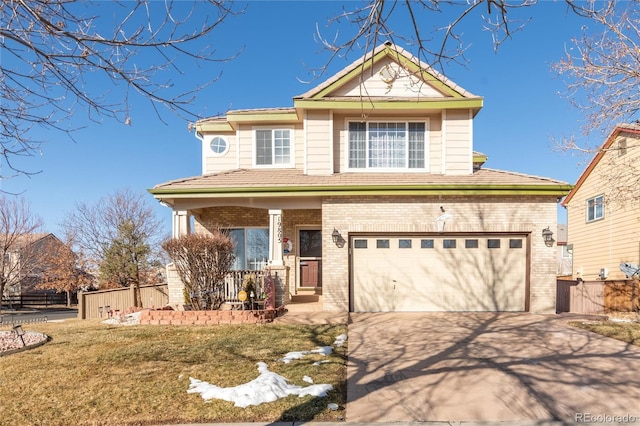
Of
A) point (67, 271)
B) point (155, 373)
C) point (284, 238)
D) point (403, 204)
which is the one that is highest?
point (403, 204)

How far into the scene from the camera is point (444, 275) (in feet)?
32.4

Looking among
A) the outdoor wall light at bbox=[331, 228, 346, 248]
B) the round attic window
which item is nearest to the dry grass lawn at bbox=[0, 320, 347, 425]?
the outdoor wall light at bbox=[331, 228, 346, 248]

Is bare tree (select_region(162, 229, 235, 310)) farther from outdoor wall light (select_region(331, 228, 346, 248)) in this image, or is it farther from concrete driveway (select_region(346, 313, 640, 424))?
concrete driveway (select_region(346, 313, 640, 424))

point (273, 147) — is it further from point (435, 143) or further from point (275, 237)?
point (435, 143)

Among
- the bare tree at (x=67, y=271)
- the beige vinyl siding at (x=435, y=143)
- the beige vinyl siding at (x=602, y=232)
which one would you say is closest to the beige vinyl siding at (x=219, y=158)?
the beige vinyl siding at (x=435, y=143)

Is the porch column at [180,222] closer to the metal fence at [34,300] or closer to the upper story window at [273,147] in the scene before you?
the upper story window at [273,147]

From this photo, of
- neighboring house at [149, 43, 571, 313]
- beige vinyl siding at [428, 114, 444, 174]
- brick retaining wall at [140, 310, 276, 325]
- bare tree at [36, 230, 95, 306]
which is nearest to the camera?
brick retaining wall at [140, 310, 276, 325]

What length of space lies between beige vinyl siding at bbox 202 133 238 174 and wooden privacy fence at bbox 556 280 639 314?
1214 cm

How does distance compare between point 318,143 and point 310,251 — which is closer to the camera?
point 318,143

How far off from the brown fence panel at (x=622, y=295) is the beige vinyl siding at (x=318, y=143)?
996cm

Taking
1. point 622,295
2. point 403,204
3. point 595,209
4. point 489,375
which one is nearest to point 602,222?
point 595,209

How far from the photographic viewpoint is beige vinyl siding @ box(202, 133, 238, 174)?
42.0 feet

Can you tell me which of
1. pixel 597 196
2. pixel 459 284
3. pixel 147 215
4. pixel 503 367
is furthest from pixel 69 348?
pixel 597 196

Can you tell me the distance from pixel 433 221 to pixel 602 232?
1335cm
